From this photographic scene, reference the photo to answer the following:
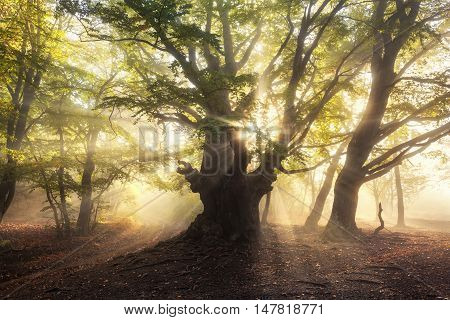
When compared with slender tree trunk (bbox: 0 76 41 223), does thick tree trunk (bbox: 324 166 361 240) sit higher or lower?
lower

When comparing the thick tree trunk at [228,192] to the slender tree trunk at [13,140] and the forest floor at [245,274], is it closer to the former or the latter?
the forest floor at [245,274]

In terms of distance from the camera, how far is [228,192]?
1089cm

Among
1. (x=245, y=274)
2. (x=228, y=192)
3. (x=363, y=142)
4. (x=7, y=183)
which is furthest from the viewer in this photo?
(x=7, y=183)

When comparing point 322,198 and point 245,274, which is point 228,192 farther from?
point 322,198

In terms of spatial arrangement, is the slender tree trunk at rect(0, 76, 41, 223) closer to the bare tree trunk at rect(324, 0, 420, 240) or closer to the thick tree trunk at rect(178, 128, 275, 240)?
the thick tree trunk at rect(178, 128, 275, 240)

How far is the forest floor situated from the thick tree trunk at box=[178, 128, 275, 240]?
0.60 meters

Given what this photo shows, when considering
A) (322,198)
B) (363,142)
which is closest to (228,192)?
(363,142)

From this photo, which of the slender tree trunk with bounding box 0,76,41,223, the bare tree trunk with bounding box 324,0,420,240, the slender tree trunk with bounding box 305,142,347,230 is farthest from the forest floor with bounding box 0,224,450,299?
the slender tree trunk with bounding box 305,142,347,230

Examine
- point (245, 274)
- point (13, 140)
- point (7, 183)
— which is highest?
point (13, 140)

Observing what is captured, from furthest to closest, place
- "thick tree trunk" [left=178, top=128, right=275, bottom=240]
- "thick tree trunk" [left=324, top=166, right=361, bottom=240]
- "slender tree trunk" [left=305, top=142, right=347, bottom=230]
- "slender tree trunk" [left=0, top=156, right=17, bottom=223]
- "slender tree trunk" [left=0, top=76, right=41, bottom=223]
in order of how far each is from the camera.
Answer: "slender tree trunk" [left=305, top=142, right=347, bottom=230] → "thick tree trunk" [left=324, top=166, right=361, bottom=240] → "slender tree trunk" [left=0, top=76, right=41, bottom=223] → "slender tree trunk" [left=0, top=156, right=17, bottom=223] → "thick tree trunk" [left=178, top=128, right=275, bottom=240]

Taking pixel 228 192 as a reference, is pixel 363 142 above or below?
above

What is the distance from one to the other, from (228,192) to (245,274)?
344 centimetres

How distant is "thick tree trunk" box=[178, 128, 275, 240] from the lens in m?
10.7
